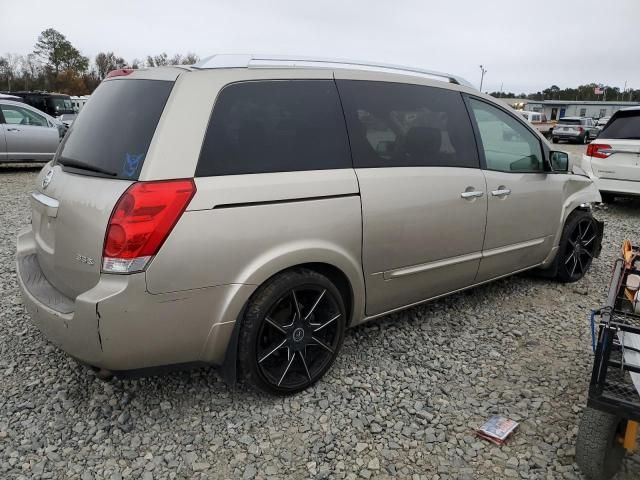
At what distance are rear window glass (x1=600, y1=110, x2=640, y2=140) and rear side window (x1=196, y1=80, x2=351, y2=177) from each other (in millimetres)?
6662

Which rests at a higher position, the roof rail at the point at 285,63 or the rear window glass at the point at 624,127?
the roof rail at the point at 285,63

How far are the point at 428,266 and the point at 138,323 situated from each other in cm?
186

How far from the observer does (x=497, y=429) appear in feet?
8.48

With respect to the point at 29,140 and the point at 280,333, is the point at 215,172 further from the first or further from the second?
the point at 29,140

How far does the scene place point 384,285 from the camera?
3.12m

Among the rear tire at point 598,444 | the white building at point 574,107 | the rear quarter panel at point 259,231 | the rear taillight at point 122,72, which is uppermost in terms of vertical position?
the white building at point 574,107

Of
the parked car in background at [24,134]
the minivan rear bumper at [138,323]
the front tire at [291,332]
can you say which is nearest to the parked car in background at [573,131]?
the parked car in background at [24,134]

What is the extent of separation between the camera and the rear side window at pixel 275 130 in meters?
2.46

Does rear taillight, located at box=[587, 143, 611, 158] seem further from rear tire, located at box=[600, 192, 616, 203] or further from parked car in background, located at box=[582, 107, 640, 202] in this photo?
rear tire, located at box=[600, 192, 616, 203]

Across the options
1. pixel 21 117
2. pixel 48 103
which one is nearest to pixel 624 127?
pixel 21 117

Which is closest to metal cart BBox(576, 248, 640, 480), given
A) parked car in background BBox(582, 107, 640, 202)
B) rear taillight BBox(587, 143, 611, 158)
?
parked car in background BBox(582, 107, 640, 202)

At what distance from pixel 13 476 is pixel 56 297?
0.81 metres

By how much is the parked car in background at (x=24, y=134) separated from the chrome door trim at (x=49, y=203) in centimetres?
965

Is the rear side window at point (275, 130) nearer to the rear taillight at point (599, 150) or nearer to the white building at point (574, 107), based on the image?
the rear taillight at point (599, 150)
